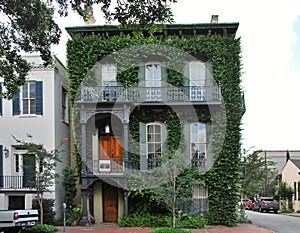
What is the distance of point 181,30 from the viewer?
2478 centimetres

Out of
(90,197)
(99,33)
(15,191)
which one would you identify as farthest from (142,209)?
(99,33)

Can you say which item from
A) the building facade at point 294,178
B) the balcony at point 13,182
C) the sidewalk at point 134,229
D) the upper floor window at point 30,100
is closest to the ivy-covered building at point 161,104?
the sidewalk at point 134,229

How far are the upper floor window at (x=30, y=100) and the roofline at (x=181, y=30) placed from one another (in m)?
3.34

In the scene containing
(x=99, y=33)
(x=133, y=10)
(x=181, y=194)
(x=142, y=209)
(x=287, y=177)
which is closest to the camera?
(x=133, y=10)

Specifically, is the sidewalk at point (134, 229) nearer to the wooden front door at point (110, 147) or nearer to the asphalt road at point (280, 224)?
the asphalt road at point (280, 224)

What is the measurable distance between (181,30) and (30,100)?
8.53 meters

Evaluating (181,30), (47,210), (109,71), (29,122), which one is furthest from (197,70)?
(47,210)

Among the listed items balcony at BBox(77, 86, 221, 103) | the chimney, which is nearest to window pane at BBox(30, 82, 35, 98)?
balcony at BBox(77, 86, 221, 103)

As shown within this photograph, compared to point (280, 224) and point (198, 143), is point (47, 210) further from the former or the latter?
point (280, 224)

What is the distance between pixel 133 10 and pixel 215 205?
45.5ft

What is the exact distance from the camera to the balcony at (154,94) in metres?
23.8

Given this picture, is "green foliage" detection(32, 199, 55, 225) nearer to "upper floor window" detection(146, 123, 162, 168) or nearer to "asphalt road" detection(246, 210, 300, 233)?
"upper floor window" detection(146, 123, 162, 168)

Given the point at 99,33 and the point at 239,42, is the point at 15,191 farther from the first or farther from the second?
the point at 239,42

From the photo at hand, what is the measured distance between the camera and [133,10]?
12.4 meters
